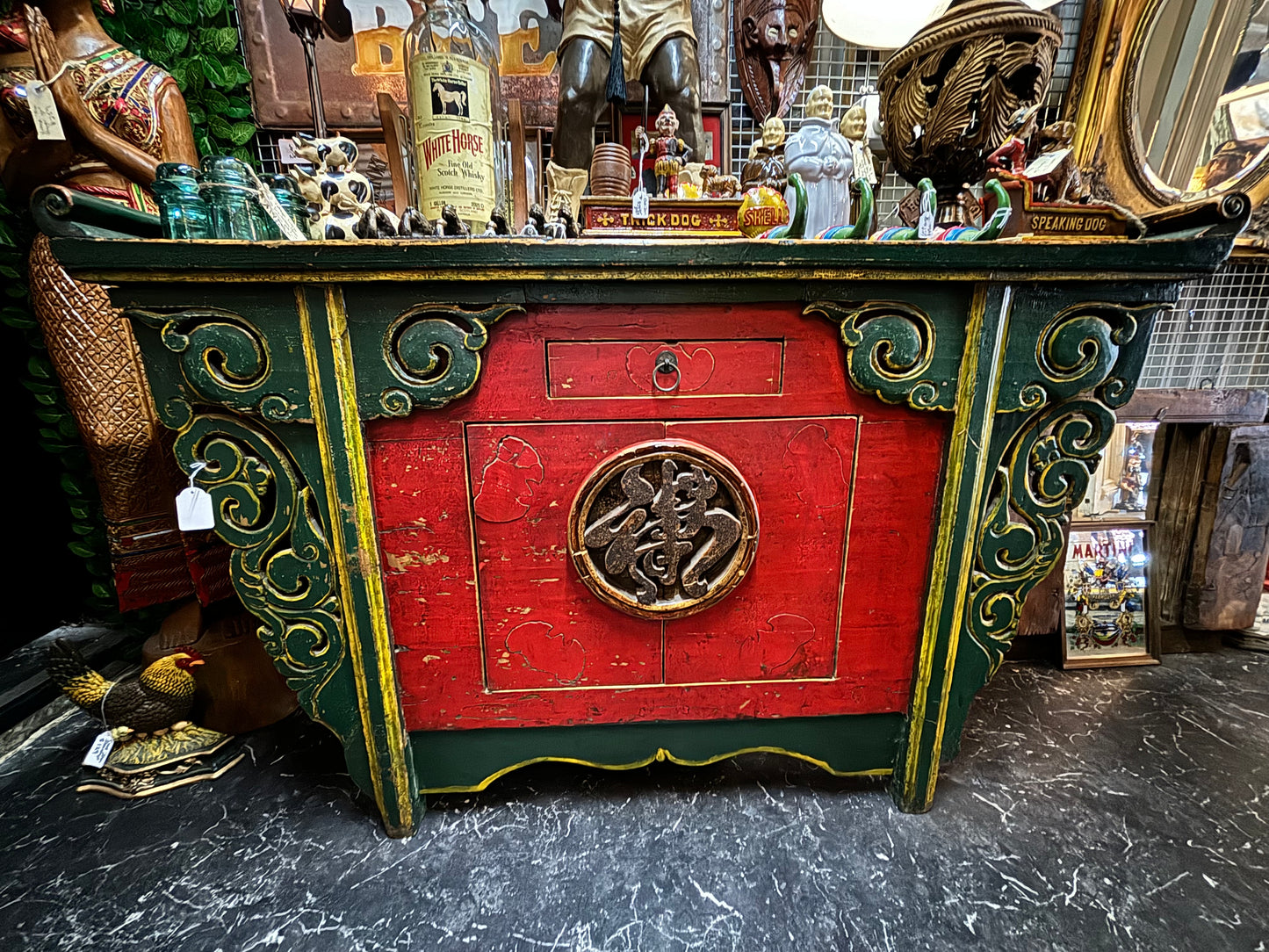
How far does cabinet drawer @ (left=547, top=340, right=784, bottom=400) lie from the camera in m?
0.94

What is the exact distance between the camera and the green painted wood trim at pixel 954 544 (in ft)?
3.05

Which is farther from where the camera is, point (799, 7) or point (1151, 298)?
point (799, 7)

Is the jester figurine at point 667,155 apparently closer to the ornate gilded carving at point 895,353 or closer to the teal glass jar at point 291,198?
the ornate gilded carving at point 895,353

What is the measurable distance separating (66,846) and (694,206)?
6.31 ft

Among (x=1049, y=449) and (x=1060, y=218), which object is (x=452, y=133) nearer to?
(x=1060, y=218)

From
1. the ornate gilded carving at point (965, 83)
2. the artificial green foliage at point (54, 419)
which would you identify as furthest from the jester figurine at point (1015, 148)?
the artificial green foliage at point (54, 419)

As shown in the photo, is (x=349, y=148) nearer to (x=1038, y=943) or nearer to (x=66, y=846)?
(x=66, y=846)

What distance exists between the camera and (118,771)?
1.25 metres

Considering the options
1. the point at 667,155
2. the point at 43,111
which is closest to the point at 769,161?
the point at 667,155

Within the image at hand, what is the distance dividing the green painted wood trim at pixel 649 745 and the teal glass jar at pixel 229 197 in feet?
3.47

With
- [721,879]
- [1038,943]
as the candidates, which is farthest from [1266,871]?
[721,879]

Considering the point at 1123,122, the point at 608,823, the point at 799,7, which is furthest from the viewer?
the point at 1123,122

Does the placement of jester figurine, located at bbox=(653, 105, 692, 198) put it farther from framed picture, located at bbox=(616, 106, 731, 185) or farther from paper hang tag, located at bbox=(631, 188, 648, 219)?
framed picture, located at bbox=(616, 106, 731, 185)

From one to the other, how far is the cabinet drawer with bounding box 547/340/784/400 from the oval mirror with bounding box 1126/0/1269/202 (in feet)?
5.84
